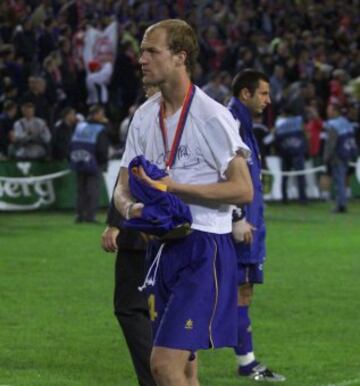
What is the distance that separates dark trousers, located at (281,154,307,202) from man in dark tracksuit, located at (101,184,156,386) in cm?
1971

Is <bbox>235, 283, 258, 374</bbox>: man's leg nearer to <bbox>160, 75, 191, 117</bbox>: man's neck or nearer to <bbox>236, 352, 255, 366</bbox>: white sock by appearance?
<bbox>236, 352, 255, 366</bbox>: white sock

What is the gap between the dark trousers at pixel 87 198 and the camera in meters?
23.1

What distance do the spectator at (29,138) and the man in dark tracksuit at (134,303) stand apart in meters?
17.2

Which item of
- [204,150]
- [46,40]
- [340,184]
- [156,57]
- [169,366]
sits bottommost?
[340,184]

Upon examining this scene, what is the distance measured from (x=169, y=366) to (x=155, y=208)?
2.58 feet

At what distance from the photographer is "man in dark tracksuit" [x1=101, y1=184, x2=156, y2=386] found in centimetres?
830

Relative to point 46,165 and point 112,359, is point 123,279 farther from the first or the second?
point 46,165

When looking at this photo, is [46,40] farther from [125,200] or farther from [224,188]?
[224,188]

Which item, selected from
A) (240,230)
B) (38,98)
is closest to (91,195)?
(38,98)

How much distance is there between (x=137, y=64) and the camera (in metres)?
28.9

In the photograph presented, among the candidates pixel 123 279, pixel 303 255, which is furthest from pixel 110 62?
pixel 123 279

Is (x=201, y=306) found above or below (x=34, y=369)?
above

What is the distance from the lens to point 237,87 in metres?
9.82

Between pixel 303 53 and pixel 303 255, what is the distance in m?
15.3
